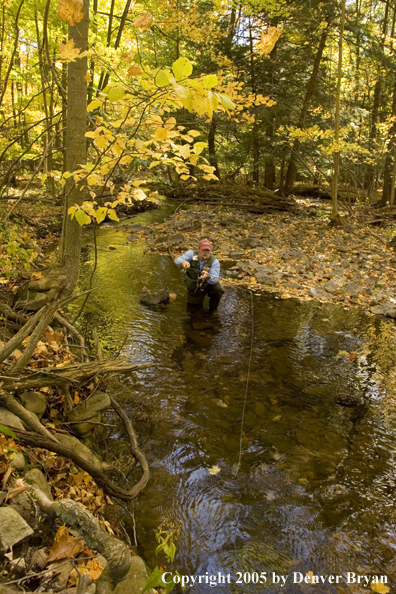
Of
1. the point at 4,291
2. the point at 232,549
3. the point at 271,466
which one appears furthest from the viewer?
the point at 4,291

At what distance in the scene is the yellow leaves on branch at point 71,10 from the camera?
2355mm

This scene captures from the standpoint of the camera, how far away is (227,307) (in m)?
7.45

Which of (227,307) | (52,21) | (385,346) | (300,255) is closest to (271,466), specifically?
(385,346)

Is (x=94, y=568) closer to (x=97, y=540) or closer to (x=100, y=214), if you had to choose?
(x=97, y=540)

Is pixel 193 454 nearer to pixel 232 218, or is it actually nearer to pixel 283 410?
pixel 283 410

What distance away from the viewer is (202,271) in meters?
6.64

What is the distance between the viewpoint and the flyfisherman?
261 inches

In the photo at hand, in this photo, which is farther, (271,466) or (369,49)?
(369,49)

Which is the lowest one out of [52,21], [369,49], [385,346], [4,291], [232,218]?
[385,346]

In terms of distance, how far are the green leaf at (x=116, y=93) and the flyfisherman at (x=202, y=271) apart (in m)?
4.32

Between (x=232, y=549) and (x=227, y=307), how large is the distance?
16.5ft

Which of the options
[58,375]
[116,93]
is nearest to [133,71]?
[116,93]

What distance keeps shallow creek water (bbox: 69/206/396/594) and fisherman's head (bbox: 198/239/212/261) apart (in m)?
1.17

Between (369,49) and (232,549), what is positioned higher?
(369,49)
